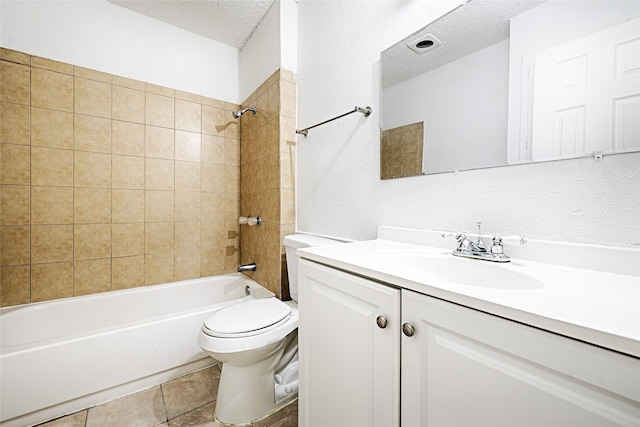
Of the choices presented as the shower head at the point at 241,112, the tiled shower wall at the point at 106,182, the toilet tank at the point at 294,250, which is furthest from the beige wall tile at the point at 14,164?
the toilet tank at the point at 294,250

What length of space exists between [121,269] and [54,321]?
1.39ft

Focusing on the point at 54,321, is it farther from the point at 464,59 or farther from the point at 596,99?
the point at 596,99

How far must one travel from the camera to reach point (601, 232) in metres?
0.64

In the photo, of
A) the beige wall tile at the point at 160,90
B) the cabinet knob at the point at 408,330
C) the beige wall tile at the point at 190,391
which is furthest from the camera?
the beige wall tile at the point at 160,90

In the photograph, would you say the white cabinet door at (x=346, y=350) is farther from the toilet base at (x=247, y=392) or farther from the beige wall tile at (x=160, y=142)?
the beige wall tile at (x=160, y=142)

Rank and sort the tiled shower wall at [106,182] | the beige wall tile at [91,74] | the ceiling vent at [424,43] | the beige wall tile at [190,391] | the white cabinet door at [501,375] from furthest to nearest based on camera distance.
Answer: the beige wall tile at [91,74] → the tiled shower wall at [106,182] → the beige wall tile at [190,391] → the ceiling vent at [424,43] → the white cabinet door at [501,375]

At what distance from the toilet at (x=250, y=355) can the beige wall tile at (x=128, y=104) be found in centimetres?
157

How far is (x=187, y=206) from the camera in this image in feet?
6.83

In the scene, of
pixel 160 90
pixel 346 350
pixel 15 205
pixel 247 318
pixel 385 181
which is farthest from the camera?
pixel 160 90

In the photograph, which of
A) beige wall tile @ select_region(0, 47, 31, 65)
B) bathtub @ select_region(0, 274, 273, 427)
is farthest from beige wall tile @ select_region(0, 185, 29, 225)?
beige wall tile @ select_region(0, 47, 31, 65)

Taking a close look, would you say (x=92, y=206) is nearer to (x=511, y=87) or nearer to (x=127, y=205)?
(x=127, y=205)

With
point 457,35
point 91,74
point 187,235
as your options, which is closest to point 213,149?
point 187,235

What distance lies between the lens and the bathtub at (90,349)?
1185mm

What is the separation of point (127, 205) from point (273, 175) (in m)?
1.08
